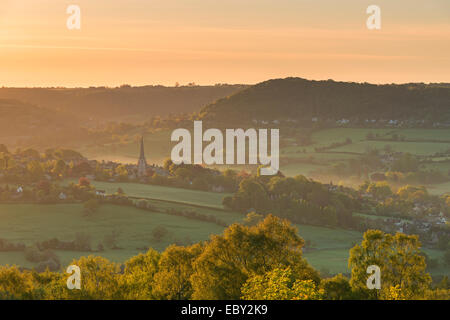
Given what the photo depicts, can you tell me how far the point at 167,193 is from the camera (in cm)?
10875

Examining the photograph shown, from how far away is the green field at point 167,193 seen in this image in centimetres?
10325

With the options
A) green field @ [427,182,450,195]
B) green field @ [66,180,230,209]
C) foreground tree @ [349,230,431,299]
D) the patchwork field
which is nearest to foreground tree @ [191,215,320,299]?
foreground tree @ [349,230,431,299]

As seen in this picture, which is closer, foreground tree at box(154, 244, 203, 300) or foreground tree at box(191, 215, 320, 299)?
foreground tree at box(191, 215, 320, 299)

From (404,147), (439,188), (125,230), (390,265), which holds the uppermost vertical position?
(404,147)

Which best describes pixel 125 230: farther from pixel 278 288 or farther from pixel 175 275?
pixel 278 288

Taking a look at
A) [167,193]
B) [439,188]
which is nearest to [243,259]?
[167,193]

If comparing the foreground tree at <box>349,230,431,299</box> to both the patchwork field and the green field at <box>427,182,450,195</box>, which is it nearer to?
the patchwork field

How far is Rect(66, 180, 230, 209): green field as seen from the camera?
339 feet

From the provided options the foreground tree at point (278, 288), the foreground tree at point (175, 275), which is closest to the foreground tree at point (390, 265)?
the foreground tree at point (278, 288)

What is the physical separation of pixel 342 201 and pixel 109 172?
148ft

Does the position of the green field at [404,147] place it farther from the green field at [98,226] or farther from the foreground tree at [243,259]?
the foreground tree at [243,259]
